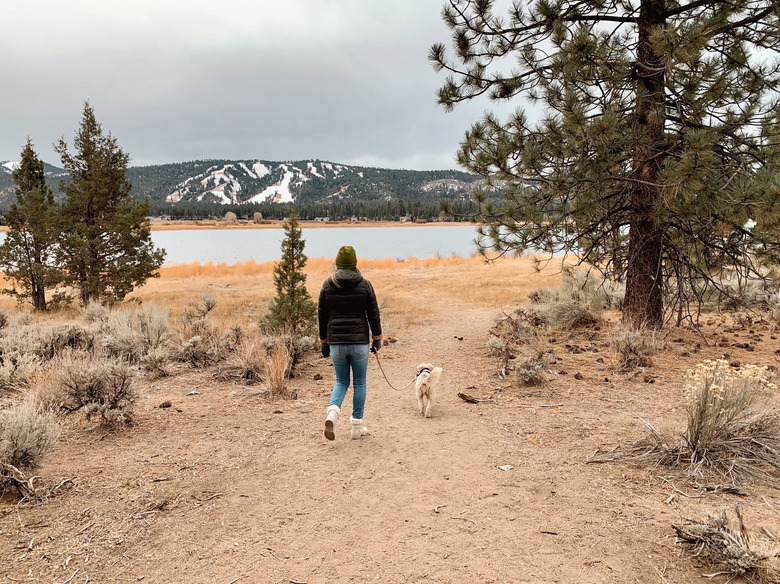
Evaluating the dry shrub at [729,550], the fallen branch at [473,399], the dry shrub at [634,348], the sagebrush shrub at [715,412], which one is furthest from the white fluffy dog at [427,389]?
the dry shrub at [634,348]

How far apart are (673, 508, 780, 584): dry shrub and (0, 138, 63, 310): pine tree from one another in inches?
574

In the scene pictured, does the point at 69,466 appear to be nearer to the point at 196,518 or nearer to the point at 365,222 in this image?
the point at 196,518

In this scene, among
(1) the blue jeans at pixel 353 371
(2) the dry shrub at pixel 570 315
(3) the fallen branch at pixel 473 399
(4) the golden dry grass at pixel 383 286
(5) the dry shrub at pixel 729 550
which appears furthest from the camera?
(4) the golden dry grass at pixel 383 286

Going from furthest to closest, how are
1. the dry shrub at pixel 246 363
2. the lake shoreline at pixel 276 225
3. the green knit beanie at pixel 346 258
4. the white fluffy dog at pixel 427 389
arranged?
1. the lake shoreline at pixel 276 225
2. the dry shrub at pixel 246 363
3. the white fluffy dog at pixel 427 389
4. the green knit beanie at pixel 346 258

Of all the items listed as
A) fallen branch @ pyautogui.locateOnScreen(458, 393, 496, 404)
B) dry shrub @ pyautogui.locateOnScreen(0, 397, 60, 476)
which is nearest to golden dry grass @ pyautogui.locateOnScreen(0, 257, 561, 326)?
fallen branch @ pyautogui.locateOnScreen(458, 393, 496, 404)

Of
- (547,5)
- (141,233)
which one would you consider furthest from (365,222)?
(547,5)

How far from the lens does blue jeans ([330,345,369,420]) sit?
14.3ft

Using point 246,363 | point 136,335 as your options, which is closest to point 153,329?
point 136,335

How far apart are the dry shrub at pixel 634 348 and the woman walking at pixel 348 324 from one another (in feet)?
11.7

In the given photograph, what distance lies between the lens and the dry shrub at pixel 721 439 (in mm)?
3342

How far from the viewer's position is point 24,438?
3.42 metres

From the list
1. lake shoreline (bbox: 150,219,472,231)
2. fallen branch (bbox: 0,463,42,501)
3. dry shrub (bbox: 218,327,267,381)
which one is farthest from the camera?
lake shoreline (bbox: 150,219,472,231)

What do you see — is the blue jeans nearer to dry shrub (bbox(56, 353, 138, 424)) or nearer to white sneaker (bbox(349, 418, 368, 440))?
white sneaker (bbox(349, 418, 368, 440))

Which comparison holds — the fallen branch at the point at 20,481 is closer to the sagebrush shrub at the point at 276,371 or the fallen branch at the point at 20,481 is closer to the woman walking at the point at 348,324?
the woman walking at the point at 348,324
